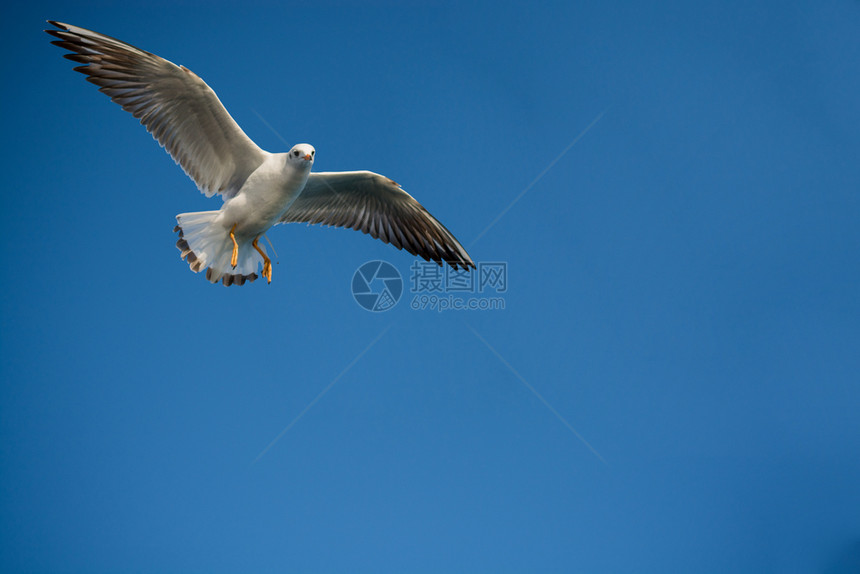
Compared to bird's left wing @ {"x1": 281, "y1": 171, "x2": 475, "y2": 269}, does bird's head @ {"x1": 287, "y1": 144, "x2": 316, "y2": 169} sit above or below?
below

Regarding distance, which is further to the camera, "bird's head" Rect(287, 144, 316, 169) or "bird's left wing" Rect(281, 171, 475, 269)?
"bird's left wing" Rect(281, 171, 475, 269)

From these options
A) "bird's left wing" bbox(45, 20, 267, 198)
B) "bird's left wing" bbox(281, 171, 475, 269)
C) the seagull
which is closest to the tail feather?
the seagull

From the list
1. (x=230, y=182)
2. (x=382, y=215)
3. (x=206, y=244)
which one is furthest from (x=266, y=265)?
(x=382, y=215)

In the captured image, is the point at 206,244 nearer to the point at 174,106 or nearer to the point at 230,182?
the point at 230,182

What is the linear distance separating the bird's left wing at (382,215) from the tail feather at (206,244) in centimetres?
40

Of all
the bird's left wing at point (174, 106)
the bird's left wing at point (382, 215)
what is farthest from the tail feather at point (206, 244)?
the bird's left wing at point (382, 215)

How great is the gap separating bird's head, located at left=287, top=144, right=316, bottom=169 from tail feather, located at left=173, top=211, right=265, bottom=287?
436 millimetres

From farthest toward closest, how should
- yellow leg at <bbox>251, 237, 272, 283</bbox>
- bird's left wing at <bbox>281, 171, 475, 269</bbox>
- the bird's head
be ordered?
bird's left wing at <bbox>281, 171, 475, 269</bbox> < yellow leg at <bbox>251, 237, 272, 283</bbox> < the bird's head

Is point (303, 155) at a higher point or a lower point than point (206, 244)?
higher

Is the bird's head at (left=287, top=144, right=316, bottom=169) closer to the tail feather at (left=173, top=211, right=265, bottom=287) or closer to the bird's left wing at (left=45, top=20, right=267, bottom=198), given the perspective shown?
the bird's left wing at (left=45, top=20, right=267, bottom=198)

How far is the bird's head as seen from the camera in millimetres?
2389

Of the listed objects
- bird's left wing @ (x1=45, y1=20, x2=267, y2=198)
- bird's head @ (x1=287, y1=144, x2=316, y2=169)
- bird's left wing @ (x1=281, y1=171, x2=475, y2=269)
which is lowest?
bird's left wing @ (x1=45, y1=20, x2=267, y2=198)

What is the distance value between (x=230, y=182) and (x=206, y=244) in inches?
12.6

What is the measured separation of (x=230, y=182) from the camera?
9.15ft
